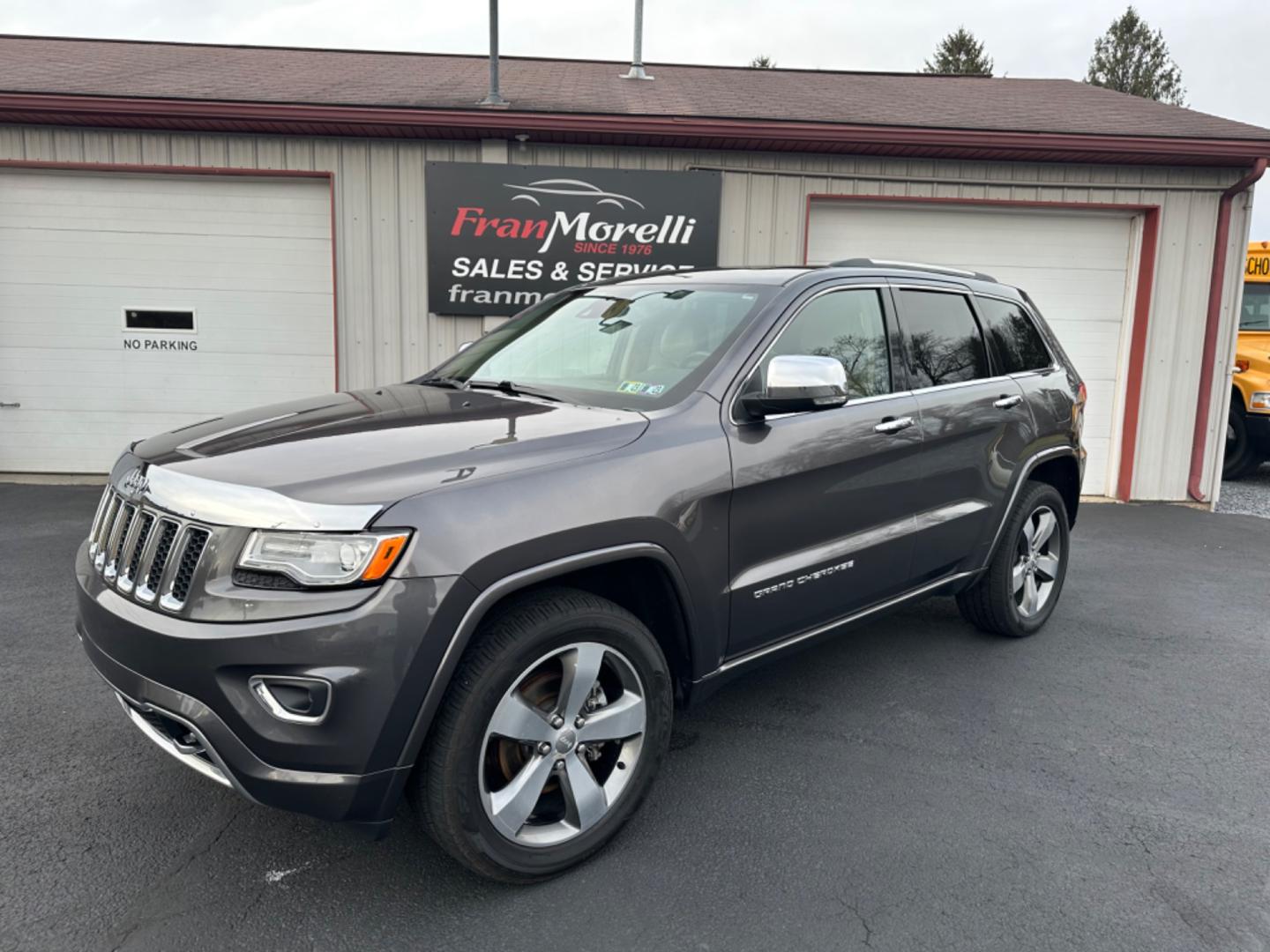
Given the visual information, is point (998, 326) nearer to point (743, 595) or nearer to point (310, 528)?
point (743, 595)

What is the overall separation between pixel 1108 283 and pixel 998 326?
5.40m

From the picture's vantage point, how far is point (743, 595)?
3.01 meters

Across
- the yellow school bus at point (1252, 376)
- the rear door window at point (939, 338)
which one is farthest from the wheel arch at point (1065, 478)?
the yellow school bus at point (1252, 376)

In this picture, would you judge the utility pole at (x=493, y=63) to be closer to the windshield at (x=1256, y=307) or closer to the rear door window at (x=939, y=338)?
the rear door window at (x=939, y=338)

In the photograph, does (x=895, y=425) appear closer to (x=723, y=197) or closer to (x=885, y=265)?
(x=885, y=265)

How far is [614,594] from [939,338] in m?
2.09

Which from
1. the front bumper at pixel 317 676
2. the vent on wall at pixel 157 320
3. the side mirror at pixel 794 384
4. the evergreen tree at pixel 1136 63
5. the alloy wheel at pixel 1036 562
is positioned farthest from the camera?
the evergreen tree at pixel 1136 63

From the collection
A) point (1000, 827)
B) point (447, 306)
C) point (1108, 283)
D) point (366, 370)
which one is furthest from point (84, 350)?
point (1108, 283)

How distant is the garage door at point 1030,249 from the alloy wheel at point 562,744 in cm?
697

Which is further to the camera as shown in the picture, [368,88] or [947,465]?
[368,88]

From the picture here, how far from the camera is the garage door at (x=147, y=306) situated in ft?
27.6

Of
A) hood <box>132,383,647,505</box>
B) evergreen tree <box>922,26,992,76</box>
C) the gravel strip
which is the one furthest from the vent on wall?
evergreen tree <box>922,26,992,76</box>

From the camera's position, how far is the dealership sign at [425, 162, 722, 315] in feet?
27.2

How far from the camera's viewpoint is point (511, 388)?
3.37 meters
